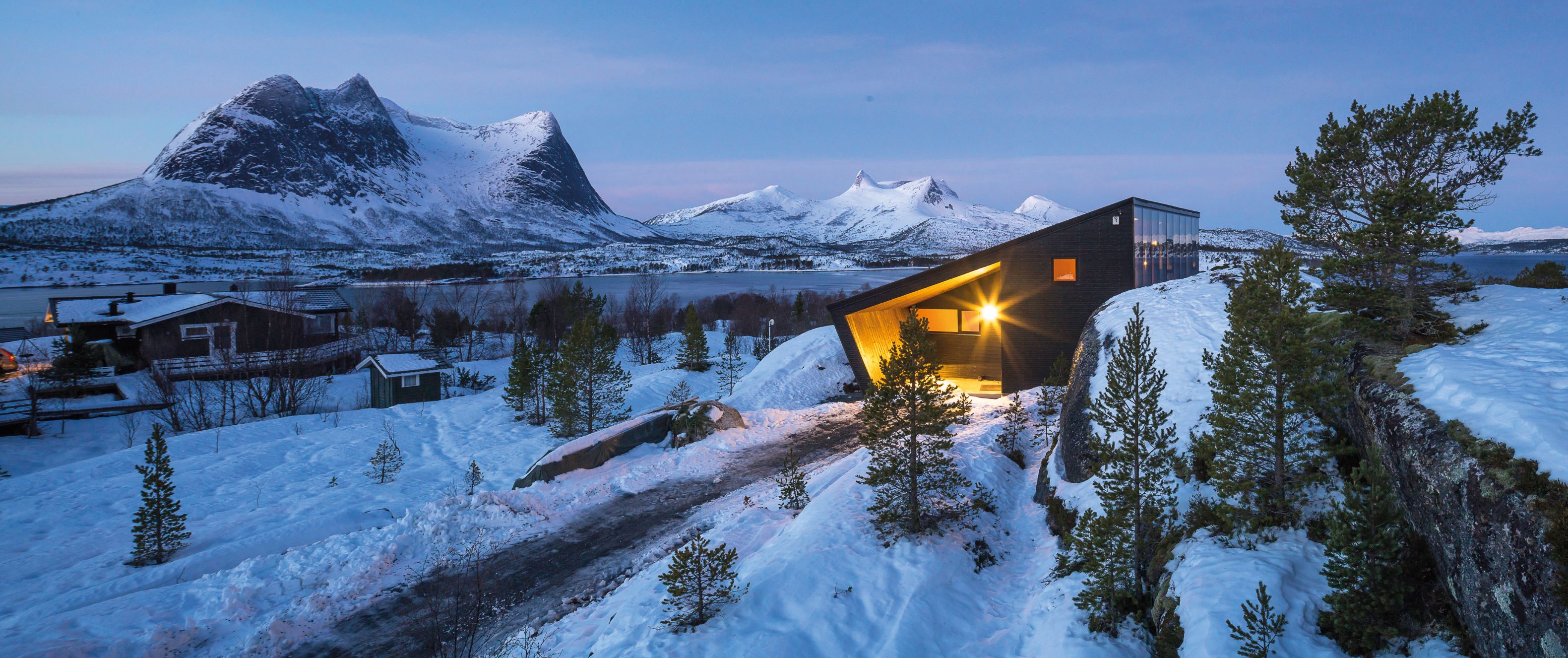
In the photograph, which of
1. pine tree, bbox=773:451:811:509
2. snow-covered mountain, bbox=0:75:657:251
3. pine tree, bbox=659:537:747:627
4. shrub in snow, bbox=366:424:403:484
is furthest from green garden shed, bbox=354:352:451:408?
snow-covered mountain, bbox=0:75:657:251

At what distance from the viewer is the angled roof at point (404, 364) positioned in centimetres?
3161

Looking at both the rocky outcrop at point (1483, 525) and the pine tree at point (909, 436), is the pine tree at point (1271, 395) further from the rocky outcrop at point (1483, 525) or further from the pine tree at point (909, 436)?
the pine tree at point (909, 436)

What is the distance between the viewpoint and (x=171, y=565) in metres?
11.9

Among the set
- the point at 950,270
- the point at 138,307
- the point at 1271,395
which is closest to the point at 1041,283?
the point at 950,270

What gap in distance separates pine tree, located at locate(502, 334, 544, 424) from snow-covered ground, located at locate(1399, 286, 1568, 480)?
26234 mm

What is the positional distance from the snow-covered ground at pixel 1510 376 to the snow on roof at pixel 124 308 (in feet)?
171

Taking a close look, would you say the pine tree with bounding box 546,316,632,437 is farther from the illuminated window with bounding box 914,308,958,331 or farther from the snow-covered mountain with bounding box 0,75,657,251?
the snow-covered mountain with bounding box 0,75,657,251

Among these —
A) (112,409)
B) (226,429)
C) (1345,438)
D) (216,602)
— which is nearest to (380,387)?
(226,429)

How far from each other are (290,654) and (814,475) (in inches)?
407

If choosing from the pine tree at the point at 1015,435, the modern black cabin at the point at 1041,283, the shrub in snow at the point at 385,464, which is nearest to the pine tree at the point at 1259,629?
the pine tree at the point at 1015,435

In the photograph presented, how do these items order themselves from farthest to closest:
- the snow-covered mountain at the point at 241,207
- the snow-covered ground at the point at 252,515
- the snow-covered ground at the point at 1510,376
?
the snow-covered mountain at the point at 241,207 → the snow-covered ground at the point at 252,515 → the snow-covered ground at the point at 1510,376

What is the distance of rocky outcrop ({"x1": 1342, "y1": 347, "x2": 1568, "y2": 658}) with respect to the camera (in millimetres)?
4379

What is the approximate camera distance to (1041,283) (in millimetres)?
21812

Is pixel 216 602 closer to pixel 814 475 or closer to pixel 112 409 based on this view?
pixel 814 475
